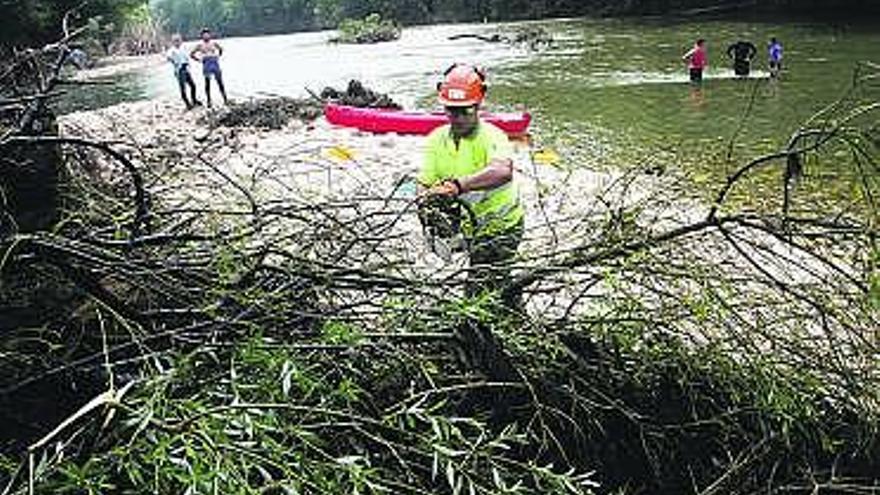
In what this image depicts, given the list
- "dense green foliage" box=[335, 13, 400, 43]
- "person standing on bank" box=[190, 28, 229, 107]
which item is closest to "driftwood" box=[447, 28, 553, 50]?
"dense green foliage" box=[335, 13, 400, 43]

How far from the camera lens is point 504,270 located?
287 cm

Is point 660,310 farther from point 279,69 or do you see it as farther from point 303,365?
point 279,69

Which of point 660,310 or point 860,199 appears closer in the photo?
point 860,199

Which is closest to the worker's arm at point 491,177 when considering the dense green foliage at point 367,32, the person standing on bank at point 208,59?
the person standing on bank at point 208,59

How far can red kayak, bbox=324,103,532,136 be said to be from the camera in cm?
1543

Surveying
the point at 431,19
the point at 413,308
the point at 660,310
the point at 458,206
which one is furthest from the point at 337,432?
the point at 431,19

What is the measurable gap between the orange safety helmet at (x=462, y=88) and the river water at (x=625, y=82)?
32.2 inches

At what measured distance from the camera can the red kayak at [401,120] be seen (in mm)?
15430

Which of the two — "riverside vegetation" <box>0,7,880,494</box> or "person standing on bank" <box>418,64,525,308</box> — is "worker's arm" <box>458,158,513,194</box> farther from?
"riverside vegetation" <box>0,7,880,494</box>

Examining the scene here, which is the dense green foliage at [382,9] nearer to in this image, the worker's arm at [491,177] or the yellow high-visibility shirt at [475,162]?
the yellow high-visibility shirt at [475,162]

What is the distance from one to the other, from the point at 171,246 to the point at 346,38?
180 feet

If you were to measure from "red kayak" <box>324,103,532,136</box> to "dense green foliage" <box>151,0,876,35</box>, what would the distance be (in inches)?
1052

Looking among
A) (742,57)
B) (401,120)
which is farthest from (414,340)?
(742,57)

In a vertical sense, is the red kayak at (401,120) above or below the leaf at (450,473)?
below
